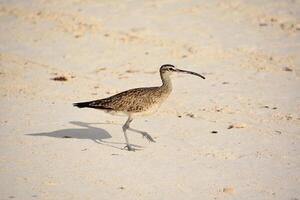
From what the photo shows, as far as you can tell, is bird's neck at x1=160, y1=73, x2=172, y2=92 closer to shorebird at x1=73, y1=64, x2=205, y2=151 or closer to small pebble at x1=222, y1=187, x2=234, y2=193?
shorebird at x1=73, y1=64, x2=205, y2=151

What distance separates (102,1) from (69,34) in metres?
3.28

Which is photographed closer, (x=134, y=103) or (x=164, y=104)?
(x=134, y=103)

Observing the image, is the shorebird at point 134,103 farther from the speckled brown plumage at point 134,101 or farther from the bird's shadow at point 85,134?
the bird's shadow at point 85,134

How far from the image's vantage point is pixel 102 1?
22984 millimetres

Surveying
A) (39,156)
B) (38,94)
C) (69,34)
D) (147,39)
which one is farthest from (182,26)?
(39,156)

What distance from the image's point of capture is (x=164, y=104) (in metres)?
14.7

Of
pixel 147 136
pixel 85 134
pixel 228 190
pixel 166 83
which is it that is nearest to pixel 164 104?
pixel 166 83

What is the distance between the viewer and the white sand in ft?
34.1

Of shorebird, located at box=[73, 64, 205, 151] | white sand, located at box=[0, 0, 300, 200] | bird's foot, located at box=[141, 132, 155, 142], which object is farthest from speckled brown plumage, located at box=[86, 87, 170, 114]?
white sand, located at box=[0, 0, 300, 200]

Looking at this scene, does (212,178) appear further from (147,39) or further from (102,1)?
(102,1)

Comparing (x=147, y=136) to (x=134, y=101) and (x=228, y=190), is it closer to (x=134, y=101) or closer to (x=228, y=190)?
(x=134, y=101)

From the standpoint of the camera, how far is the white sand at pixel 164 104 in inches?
410

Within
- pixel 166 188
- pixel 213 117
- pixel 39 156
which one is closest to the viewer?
pixel 166 188

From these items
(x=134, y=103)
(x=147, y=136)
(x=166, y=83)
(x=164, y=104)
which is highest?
(x=166, y=83)
